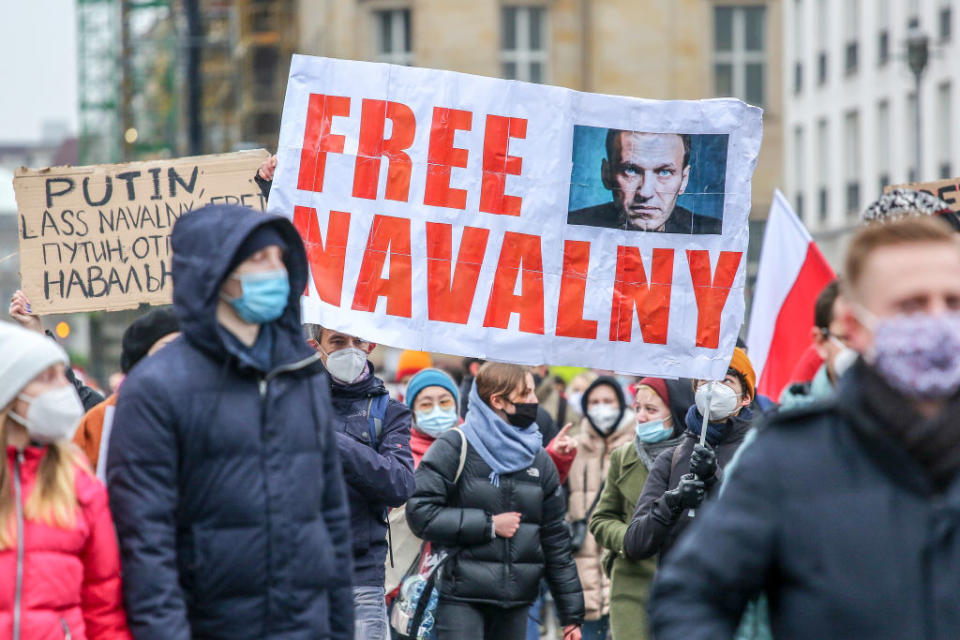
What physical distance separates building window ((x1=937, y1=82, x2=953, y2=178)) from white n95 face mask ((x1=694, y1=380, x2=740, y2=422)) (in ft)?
95.6

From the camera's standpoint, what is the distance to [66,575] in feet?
13.3

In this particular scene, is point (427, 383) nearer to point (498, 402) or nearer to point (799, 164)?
point (498, 402)

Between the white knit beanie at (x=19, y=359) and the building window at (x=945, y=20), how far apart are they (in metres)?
32.0

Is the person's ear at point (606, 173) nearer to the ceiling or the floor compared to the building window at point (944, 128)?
nearer to the floor

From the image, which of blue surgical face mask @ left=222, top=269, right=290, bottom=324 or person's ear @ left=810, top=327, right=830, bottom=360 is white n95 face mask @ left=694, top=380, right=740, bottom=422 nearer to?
person's ear @ left=810, top=327, right=830, bottom=360

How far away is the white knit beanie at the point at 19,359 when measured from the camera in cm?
417

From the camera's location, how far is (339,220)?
6633 mm

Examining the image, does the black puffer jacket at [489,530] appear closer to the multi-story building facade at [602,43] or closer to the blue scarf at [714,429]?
the blue scarf at [714,429]

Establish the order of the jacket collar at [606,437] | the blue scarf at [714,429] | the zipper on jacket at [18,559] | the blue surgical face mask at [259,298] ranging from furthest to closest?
the jacket collar at [606,437], the blue scarf at [714,429], the blue surgical face mask at [259,298], the zipper on jacket at [18,559]

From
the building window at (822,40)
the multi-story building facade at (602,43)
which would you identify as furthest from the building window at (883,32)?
the building window at (822,40)

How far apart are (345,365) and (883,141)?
34.5 m

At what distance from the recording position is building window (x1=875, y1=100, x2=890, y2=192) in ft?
127

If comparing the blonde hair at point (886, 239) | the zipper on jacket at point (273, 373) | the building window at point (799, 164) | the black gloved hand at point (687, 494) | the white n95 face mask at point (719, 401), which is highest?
the building window at point (799, 164)

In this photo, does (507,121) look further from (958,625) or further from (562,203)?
(958,625)
